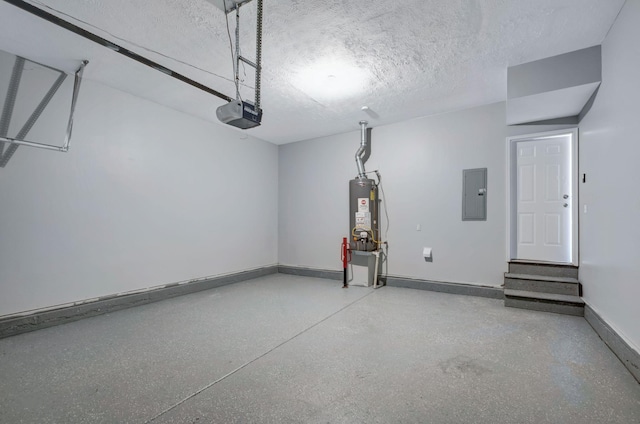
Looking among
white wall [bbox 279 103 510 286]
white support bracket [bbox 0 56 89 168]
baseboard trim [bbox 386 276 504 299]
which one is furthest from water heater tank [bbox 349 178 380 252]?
white support bracket [bbox 0 56 89 168]

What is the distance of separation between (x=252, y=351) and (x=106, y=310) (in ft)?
7.89

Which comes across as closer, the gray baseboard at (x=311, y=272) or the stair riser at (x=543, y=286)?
the stair riser at (x=543, y=286)

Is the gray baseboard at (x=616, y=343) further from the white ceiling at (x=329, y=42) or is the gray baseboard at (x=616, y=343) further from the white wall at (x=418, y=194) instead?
the white ceiling at (x=329, y=42)

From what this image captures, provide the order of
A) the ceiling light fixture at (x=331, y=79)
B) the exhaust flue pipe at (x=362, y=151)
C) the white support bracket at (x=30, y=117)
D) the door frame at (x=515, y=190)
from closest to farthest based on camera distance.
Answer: the white support bracket at (x=30, y=117), the ceiling light fixture at (x=331, y=79), the door frame at (x=515, y=190), the exhaust flue pipe at (x=362, y=151)

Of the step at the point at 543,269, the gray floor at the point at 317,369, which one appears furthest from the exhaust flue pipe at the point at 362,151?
the step at the point at 543,269

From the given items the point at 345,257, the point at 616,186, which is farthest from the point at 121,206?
the point at 616,186

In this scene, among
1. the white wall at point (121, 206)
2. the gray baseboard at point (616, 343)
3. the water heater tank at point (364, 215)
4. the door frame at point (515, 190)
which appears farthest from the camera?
the water heater tank at point (364, 215)

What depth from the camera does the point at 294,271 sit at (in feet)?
20.5

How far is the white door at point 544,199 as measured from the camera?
4.33 m

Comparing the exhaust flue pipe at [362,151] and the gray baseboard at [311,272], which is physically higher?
the exhaust flue pipe at [362,151]

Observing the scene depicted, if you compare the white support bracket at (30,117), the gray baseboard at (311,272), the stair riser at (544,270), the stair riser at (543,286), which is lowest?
the gray baseboard at (311,272)

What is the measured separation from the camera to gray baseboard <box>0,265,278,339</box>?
302 cm

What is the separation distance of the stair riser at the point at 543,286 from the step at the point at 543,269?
0.76ft

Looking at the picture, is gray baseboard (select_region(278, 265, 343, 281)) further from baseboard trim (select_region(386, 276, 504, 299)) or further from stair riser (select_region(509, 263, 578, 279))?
stair riser (select_region(509, 263, 578, 279))
